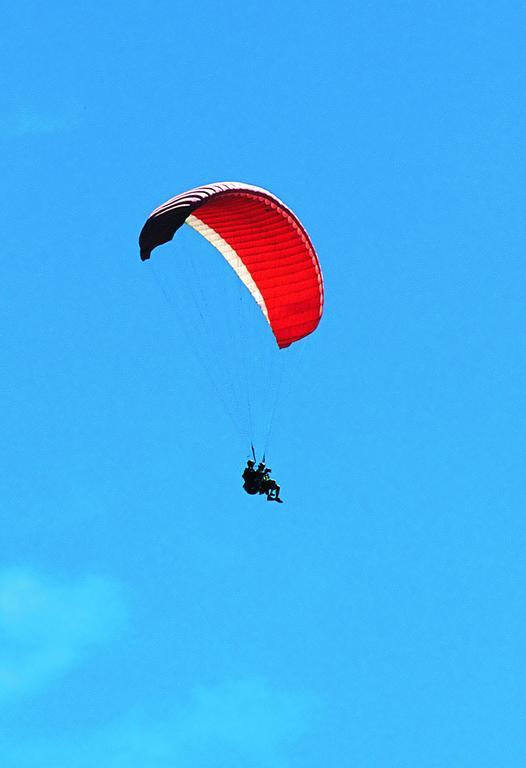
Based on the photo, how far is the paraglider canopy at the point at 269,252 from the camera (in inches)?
2365

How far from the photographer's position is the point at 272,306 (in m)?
62.4

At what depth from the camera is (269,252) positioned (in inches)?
2425

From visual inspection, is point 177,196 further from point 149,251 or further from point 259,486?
point 259,486

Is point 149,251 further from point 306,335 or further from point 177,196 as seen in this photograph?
point 306,335

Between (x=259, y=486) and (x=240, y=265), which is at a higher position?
(x=240, y=265)

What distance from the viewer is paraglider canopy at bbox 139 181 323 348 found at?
60.1 m

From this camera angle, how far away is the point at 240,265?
6225 cm

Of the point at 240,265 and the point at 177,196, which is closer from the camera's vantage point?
the point at 177,196

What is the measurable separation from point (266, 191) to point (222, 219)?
5.06ft

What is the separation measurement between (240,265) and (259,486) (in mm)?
5379

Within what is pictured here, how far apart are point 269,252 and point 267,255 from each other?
10 centimetres

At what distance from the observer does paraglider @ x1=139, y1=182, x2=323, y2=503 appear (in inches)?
2360

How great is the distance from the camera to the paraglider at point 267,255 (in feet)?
197

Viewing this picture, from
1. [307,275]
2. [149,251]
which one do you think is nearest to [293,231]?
[307,275]
